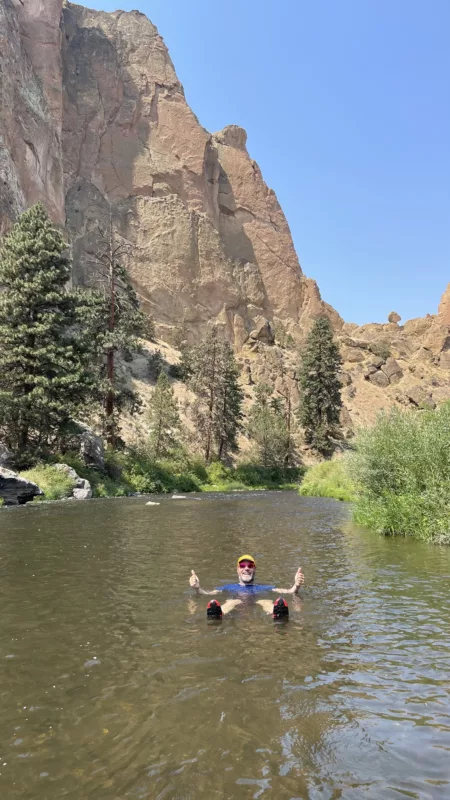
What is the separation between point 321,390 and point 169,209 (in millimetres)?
44010

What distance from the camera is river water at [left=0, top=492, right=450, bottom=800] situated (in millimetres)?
3904

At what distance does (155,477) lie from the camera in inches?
1517

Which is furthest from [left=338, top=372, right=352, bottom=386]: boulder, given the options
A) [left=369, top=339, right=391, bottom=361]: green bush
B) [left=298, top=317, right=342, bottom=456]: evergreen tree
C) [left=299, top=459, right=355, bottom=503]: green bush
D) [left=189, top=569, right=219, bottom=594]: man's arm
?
[left=189, top=569, right=219, bottom=594]: man's arm

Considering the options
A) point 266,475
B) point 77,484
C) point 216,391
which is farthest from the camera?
point 266,475

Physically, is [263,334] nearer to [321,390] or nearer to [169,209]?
[169,209]

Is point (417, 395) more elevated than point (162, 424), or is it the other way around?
point (417, 395)

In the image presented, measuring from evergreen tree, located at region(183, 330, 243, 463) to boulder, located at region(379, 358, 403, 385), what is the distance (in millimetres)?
43064

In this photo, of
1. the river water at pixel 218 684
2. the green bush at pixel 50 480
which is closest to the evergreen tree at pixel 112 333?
the green bush at pixel 50 480

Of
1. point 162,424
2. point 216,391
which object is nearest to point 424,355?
point 216,391

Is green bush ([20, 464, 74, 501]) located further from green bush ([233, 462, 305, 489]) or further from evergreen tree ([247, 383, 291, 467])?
evergreen tree ([247, 383, 291, 467])

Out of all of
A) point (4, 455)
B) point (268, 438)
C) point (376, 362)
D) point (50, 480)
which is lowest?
point (50, 480)

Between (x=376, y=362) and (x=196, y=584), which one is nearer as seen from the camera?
(x=196, y=584)

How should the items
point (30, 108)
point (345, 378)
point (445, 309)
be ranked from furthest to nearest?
1. point (445, 309)
2. point (345, 378)
3. point (30, 108)

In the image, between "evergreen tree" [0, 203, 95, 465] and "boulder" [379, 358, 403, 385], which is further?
"boulder" [379, 358, 403, 385]
